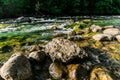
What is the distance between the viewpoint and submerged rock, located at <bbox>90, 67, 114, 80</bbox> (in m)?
8.62

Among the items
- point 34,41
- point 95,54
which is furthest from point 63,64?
point 34,41

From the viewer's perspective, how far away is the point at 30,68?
8.90 m

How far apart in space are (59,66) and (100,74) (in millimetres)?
1636

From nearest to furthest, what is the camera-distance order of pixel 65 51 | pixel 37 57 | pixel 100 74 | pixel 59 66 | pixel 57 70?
1. pixel 100 74
2. pixel 57 70
3. pixel 59 66
4. pixel 65 51
5. pixel 37 57

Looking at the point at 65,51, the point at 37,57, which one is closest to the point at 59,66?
the point at 65,51

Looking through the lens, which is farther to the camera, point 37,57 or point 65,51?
point 37,57

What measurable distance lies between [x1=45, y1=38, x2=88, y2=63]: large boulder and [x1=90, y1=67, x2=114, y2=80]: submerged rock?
0.85 m

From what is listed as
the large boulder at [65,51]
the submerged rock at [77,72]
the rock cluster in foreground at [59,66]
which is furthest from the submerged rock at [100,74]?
the large boulder at [65,51]

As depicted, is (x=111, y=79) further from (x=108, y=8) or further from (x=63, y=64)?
(x=108, y=8)

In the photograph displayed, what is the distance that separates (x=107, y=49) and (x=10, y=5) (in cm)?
2460

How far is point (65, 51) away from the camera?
9.59 meters

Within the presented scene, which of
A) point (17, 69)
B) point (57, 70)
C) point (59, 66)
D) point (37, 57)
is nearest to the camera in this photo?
point (17, 69)

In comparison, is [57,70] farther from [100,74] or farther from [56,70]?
[100,74]

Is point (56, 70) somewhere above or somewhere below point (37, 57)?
below
